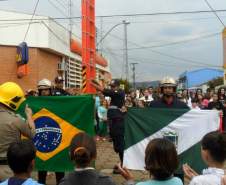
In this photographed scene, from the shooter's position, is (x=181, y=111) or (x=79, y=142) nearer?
(x=79, y=142)

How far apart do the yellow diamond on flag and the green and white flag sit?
933 millimetres

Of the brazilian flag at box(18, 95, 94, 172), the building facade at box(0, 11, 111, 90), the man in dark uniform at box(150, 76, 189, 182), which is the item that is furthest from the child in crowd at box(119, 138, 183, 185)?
the building facade at box(0, 11, 111, 90)

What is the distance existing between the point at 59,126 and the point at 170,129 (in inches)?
70.0

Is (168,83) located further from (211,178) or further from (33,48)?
(33,48)

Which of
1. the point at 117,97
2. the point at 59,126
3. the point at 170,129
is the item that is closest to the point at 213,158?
the point at 170,129

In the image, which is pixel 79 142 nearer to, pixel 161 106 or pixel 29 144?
pixel 29 144

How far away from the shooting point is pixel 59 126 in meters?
7.54

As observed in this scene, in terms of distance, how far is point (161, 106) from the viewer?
281 inches

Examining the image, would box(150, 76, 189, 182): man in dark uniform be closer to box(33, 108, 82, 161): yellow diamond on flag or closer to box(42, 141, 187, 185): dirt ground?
box(33, 108, 82, 161): yellow diamond on flag


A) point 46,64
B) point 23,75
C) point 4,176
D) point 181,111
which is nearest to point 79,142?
point 4,176

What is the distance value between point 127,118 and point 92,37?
6.12 m

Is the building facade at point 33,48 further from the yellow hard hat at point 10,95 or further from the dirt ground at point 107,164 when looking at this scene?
the yellow hard hat at point 10,95

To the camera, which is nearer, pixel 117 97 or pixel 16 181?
pixel 16 181

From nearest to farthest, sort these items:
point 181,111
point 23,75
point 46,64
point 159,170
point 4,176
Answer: point 159,170 → point 4,176 → point 181,111 → point 23,75 → point 46,64
